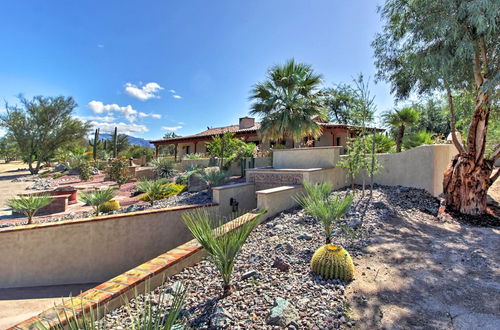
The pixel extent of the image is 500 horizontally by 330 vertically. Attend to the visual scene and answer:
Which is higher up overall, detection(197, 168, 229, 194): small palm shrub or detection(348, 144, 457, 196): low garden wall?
detection(348, 144, 457, 196): low garden wall

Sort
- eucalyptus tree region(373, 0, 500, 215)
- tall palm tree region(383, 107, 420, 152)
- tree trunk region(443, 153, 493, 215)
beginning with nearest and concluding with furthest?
1. eucalyptus tree region(373, 0, 500, 215)
2. tree trunk region(443, 153, 493, 215)
3. tall palm tree region(383, 107, 420, 152)

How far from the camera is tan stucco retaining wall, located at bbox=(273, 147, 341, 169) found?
9.09 metres

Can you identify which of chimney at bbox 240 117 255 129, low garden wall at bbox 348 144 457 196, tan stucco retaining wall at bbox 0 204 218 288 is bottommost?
tan stucco retaining wall at bbox 0 204 218 288

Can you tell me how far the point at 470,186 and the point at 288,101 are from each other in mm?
8291

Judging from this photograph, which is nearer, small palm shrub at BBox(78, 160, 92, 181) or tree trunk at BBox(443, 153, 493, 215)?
tree trunk at BBox(443, 153, 493, 215)

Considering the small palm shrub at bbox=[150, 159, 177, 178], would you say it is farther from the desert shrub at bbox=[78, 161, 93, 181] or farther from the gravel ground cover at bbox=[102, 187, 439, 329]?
the gravel ground cover at bbox=[102, 187, 439, 329]

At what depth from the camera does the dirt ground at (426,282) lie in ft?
9.18

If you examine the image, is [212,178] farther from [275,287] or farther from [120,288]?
[275,287]

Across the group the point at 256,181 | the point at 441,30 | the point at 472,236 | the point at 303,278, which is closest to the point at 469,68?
the point at 441,30

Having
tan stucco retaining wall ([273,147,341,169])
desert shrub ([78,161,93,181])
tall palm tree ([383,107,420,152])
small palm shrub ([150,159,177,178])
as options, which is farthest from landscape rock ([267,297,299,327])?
desert shrub ([78,161,93,181])

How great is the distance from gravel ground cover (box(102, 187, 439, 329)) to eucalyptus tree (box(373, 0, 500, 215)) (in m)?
4.56

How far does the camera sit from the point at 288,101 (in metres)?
13.0

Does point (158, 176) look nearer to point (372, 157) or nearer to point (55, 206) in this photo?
point (55, 206)

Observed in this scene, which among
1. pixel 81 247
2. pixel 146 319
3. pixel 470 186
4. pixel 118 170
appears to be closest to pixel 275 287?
pixel 146 319
